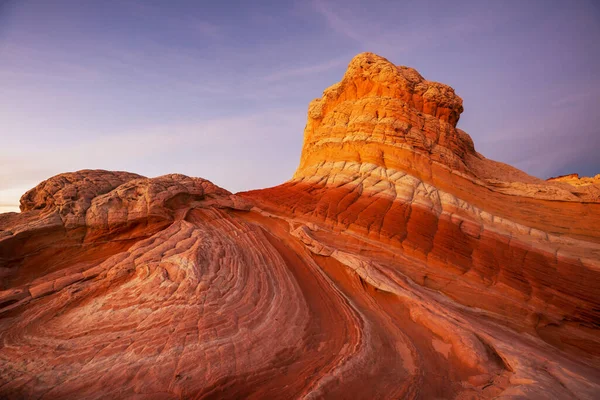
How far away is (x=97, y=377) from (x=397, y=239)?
859cm

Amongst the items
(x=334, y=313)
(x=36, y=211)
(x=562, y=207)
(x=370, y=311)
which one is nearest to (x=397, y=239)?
(x=370, y=311)

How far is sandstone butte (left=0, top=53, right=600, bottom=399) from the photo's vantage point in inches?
191

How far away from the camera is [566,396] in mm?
4441

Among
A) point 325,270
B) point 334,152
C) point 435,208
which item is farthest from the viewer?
point 334,152

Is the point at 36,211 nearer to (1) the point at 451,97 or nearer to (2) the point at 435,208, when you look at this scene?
(2) the point at 435,208

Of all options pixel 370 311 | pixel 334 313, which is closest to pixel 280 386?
pixel 334 313

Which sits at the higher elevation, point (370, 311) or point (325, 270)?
point (325, 270)

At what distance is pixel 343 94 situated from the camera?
15625mm

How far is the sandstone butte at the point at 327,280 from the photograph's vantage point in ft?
15.9

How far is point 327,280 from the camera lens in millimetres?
8336

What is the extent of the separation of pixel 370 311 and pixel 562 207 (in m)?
9.69

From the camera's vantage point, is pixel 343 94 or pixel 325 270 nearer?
pixel 325 270

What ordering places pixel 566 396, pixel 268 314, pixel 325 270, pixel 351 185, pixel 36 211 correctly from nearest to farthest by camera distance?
pixel 566 396
pixel 268 314
pixel 36 211
pixel 325 270
pixel 351 185

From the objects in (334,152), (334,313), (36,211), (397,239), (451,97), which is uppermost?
(451,97)
